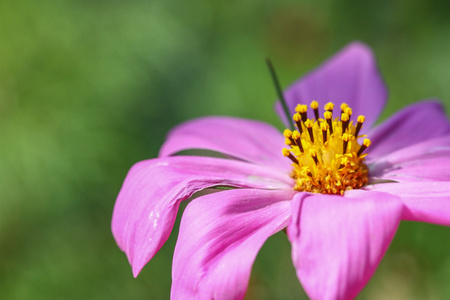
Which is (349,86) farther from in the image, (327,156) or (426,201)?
(426,201)

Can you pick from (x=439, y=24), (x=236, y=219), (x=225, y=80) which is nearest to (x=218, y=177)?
(x=236, y=219)

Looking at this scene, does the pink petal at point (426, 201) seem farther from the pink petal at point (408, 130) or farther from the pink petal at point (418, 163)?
the pink petal at point (408, 130)

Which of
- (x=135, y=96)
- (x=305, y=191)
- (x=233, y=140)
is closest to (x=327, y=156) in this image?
(x=305, y=191)

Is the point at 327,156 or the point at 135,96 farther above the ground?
the point at 135,96

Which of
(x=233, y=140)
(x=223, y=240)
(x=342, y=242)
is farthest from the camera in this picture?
(x=233, y=140)

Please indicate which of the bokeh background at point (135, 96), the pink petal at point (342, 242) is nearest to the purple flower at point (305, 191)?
the pink petal at point (342, 242)

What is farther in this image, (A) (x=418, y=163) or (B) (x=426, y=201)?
(A) (x=418, y=163)
